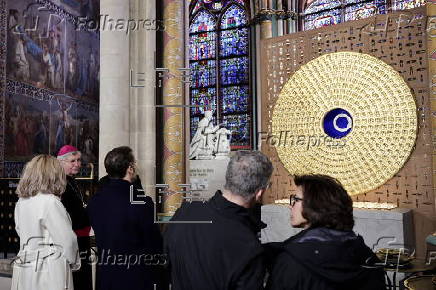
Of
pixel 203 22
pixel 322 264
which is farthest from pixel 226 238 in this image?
pixel 203 22

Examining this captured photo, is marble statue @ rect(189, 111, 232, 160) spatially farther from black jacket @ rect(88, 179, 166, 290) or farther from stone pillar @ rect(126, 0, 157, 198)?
black jacket @ rect(88, 179, 166, 290)

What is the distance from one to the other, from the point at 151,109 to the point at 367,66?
309 centimetres

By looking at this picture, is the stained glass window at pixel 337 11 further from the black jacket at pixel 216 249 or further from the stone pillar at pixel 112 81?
the black jacket at pixel 216 249

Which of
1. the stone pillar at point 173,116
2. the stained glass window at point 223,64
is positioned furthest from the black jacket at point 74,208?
the stained glass window at point 223,64

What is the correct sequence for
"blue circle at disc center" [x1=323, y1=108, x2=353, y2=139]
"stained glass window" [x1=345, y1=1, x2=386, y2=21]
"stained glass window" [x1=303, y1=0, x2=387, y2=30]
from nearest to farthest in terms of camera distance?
"blue circle at disc center" [x1=323, y1=108, x2=353, y2=139]
"stained glass window" [x1=345, y1=1, x2=386, y2=21]
"stained glass window" [x1=303, y1=0, x2=387, y2=30]

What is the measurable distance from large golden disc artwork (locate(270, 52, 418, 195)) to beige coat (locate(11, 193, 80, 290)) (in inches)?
154

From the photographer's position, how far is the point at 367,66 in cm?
530

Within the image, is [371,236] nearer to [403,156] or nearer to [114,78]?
[403,156]

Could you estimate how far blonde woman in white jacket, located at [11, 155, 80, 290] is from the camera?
244cm

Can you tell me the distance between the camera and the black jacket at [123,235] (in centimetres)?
256

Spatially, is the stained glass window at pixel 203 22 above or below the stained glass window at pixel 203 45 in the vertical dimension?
above

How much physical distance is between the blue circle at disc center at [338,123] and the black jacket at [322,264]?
412cm

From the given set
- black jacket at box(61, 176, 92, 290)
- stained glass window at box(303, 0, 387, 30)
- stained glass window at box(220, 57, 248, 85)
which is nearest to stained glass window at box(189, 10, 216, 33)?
stained glass window at box(220, 57, 248, 85)

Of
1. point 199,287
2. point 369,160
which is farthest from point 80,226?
point 369,160
